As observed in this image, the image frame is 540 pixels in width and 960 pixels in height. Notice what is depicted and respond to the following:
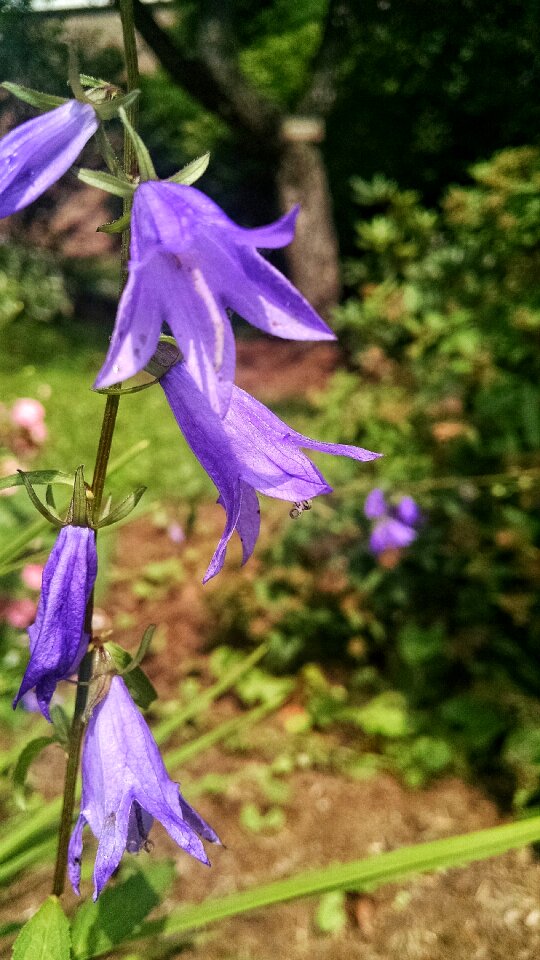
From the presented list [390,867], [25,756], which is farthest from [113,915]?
[390,867]

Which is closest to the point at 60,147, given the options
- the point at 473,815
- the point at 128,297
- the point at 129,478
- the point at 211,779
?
the point at 128,297

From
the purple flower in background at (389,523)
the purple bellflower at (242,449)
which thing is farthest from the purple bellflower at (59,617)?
the purple flower in background at (389,523)

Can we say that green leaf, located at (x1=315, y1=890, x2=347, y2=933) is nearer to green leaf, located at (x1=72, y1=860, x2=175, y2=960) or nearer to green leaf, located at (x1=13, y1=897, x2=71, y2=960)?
green leaf, located at (x1=72, y1=860, x2=175, y2=960)

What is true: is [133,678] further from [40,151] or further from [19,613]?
[19,613]

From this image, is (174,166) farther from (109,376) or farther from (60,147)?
(109,376)

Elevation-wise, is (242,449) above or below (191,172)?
below

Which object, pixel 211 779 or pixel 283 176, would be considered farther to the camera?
pixel 283 176

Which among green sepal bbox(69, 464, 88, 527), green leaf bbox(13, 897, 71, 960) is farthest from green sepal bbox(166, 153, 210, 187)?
green leaf bbox(13, 897, 71, 960)
